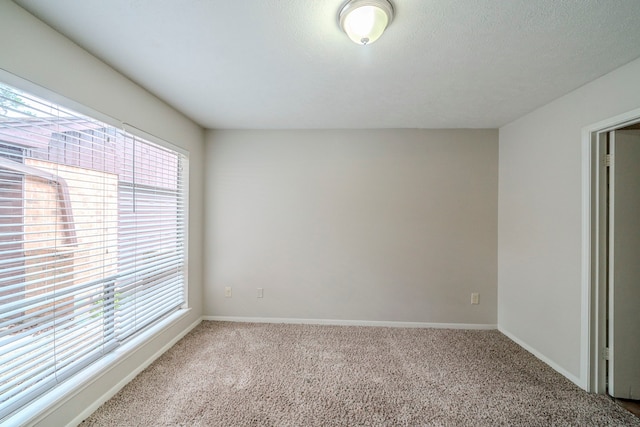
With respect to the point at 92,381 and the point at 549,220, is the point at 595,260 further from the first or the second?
the point at 92,381

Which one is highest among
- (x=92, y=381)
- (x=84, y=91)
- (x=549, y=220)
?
(x=84, y=91)

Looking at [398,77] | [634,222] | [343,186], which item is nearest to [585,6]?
[398,77]

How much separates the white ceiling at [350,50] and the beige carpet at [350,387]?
243 centimetres

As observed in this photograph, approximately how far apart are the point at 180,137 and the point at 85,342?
198 centimetres

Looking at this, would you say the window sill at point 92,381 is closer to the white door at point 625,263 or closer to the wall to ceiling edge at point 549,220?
the wall to ceiling edge at point 549,220

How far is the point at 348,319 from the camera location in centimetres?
310

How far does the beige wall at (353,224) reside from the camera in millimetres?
3023

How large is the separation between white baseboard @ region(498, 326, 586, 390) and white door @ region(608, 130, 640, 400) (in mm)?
181

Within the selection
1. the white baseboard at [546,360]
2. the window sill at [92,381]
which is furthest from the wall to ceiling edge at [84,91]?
the white baseboard at [546,360]

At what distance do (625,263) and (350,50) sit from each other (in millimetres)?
2578

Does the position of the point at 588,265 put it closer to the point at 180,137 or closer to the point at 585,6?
the point at 585,6

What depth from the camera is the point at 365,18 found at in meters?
1.24

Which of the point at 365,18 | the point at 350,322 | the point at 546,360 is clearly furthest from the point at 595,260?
the point at 365,18

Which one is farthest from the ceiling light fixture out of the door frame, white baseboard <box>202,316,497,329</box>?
white baseboard <box>202,316,497,329</box>
